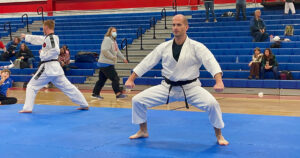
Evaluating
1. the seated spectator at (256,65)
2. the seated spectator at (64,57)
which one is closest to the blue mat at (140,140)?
the seated spectator at (256,65)

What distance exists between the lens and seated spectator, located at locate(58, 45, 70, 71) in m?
14.2

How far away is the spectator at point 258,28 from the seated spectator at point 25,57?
8.76 metres

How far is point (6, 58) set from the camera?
53.5 ft

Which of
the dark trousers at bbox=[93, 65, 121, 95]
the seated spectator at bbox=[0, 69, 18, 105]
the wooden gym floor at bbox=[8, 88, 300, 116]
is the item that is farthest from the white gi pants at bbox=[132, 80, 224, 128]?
the seated spectator at bbox=[0, 69, 18, 105]

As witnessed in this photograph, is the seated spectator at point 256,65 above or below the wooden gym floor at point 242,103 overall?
above

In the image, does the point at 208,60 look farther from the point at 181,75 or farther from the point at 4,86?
the point at 4,86

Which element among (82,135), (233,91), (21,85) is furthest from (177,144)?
(21,85)

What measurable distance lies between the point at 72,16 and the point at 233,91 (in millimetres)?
13065

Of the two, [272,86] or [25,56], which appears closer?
[272,86]

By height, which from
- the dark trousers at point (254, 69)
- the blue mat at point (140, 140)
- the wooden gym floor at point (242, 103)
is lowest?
the wooden gym floor at point (242, 103)

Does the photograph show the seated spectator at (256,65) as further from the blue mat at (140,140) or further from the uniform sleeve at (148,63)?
the uniform sleeve at (148,63)

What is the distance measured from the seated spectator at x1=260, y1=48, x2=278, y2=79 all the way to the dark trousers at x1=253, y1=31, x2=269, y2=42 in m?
2.30

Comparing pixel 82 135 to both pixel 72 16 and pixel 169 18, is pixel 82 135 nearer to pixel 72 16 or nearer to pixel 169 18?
pixel 169 18

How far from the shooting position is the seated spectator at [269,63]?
1172 centimetres
